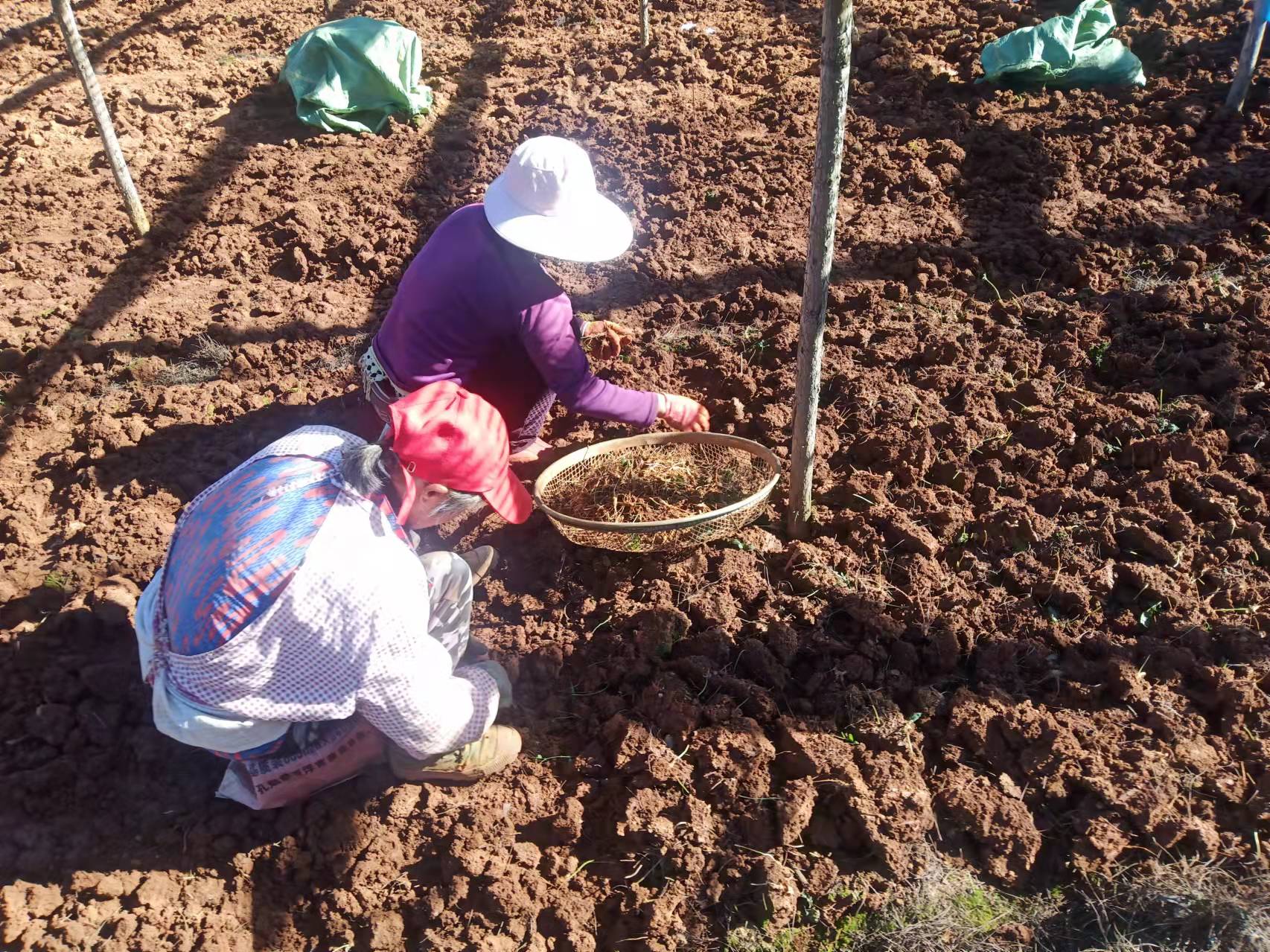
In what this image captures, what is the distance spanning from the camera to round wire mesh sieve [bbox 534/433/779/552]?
274 cm

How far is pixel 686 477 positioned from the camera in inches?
124

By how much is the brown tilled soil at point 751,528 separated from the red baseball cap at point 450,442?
83 centimetres

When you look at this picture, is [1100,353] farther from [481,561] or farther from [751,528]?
[481,561]

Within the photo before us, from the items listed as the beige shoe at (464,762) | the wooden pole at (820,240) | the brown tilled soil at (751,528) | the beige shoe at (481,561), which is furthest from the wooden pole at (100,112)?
the wooden pole at (820,240)

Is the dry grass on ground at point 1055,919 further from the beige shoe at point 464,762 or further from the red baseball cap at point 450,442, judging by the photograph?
the red baseball cap at point 450,442

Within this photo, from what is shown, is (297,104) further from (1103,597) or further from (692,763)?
(1103,597)

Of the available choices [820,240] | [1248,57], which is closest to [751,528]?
[820,240]

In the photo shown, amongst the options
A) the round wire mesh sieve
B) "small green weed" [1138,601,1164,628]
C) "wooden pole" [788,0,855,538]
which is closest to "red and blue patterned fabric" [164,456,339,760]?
the round wire mesh sieve

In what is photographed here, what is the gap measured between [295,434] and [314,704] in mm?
626

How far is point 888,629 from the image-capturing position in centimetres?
276

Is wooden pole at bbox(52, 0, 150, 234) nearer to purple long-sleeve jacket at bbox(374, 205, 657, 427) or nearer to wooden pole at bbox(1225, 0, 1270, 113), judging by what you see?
purple long-sleeve jacket at bbox(374, 205, 657, 427)

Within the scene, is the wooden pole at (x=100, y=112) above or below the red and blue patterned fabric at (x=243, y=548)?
above

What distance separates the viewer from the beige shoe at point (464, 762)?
2.41 meters

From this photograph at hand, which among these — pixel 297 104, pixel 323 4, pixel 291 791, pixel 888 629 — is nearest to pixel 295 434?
pixel 291 791
